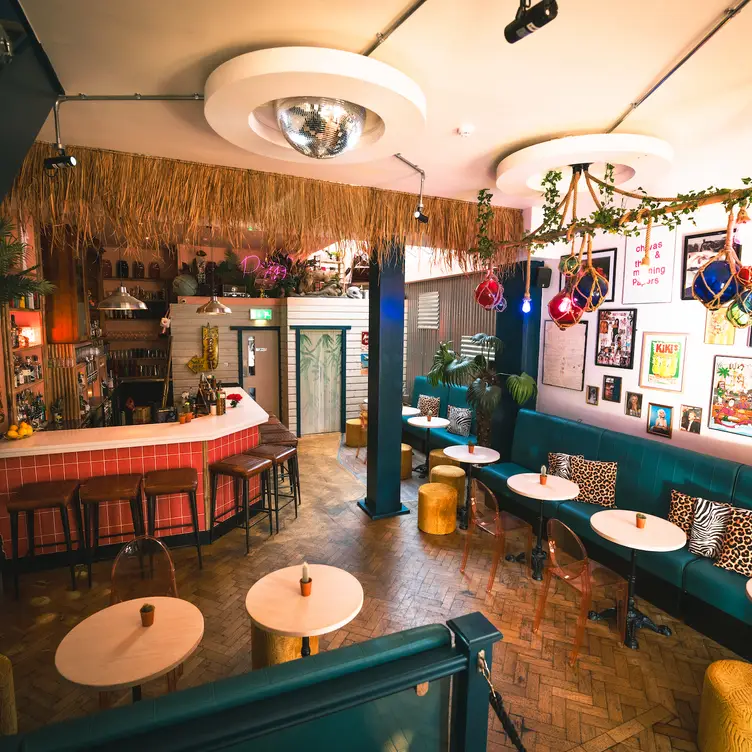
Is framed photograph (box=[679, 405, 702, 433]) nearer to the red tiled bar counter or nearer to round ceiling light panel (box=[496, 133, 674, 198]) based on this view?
round ceiling light panel (box=[496, 133, 674, 198])

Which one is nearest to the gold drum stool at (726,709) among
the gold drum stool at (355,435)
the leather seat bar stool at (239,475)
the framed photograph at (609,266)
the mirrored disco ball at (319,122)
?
the mirrored disco ball at (319,122)

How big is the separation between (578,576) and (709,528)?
110cm

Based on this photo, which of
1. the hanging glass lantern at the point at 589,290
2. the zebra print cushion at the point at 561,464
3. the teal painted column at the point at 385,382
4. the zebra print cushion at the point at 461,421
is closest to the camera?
the hanging glass lantern at the point at 589,290

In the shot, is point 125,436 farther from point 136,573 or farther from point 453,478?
point 453,478

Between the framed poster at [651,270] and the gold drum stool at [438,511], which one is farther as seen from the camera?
the gold drum stool at [438,511]

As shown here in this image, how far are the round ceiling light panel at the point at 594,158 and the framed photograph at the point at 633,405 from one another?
221 cm

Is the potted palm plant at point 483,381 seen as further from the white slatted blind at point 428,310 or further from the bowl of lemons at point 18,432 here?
the bowl of lemons at point 18,432

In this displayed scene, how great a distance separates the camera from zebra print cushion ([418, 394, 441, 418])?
7324 millimetres

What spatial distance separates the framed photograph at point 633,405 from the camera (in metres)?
4.49

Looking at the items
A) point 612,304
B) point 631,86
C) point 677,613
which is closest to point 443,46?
point 631,86

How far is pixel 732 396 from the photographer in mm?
3711

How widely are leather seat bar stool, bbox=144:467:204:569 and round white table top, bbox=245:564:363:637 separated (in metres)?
1.72

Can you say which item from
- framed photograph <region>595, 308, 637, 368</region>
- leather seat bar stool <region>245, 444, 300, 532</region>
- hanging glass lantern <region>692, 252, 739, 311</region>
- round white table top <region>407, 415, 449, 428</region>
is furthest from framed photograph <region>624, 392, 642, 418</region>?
leather seat bar stool <region>245, 444, 300, 532</region>

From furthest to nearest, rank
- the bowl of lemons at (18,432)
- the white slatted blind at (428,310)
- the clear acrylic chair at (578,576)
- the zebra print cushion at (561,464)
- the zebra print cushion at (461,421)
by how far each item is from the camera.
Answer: the white slatted blind at (428,310) < the zebra print cushion at (461,421) < the zebra print cushion at (561,464) < the bowl of lemons at (18,432) < the clear acrylic chair at (578,576)
